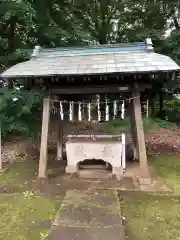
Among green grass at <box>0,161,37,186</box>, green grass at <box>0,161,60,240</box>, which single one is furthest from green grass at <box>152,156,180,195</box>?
green grass at <box>0,161,37,186</box>

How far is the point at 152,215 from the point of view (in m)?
3.95

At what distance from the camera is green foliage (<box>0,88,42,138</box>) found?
7477mm

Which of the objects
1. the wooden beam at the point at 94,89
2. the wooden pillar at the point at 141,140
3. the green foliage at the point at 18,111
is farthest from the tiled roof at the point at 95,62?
the green foliage at the point at 18,111

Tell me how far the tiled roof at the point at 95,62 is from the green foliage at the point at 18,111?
2.21m

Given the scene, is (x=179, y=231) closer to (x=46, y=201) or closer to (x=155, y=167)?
(x=46, y=201)

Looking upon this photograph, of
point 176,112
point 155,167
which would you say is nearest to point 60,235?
point 155,167

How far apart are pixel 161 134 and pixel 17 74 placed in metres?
7.98

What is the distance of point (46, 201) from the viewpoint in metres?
4.47

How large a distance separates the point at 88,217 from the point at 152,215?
3.50 feet

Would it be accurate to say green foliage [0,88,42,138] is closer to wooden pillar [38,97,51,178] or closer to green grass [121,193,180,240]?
wooden pillar [38,97,51,178]

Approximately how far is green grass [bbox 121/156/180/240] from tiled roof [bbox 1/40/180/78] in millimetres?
2423

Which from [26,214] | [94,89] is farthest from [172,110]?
[26,214]

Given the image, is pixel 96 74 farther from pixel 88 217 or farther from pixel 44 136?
pixel 88 217

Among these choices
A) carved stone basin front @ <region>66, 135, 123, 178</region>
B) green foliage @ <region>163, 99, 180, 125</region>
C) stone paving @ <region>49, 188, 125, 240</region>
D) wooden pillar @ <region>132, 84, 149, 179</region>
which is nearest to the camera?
stone paving @ <region>49, 188, 125, 240</region>
